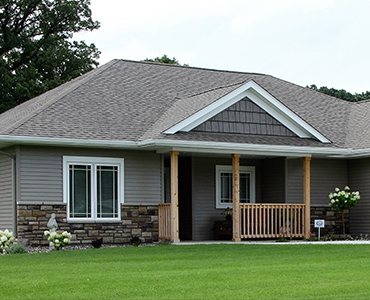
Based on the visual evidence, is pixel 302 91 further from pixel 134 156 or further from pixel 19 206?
pixel 19 206

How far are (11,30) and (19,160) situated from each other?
18.9 meters

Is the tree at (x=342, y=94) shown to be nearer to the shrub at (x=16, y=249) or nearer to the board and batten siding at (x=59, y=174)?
the board and batten siding at (x=59, y=174)

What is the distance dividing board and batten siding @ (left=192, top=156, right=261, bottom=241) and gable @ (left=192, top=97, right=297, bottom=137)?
1.85 meters

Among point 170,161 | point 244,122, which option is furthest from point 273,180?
point 170,161

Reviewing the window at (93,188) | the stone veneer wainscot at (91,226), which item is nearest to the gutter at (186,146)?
the window at (93,188)

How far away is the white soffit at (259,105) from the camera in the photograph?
1956 centimetres

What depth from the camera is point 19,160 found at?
18.3m

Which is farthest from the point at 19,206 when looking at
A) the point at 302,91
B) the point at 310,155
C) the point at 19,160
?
the point at 302,91

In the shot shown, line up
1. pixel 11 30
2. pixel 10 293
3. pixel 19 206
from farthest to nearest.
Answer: pixel 11 30, pixel 19 206, pixel 10 293

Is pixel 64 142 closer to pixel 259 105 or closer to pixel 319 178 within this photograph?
pixel 259 105

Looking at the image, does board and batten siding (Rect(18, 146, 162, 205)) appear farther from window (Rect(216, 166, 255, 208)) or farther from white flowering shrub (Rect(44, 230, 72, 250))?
window (Rect(216, 166, 255, 208))

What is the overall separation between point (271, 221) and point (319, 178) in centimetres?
253

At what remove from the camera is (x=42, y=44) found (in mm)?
36000

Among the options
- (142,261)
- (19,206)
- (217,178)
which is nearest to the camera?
(142,261)
